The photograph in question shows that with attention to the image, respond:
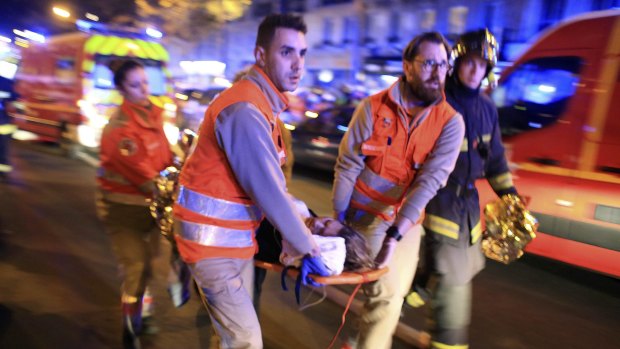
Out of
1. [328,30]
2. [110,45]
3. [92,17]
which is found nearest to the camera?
[110,45]

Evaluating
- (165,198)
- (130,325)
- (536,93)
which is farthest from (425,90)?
(536,93)

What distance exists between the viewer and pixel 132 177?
3.66 metres

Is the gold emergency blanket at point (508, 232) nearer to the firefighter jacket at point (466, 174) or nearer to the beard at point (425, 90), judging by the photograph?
the firefighter jacket at point (466, 174)

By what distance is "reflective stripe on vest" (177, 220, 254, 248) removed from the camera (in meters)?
2.36

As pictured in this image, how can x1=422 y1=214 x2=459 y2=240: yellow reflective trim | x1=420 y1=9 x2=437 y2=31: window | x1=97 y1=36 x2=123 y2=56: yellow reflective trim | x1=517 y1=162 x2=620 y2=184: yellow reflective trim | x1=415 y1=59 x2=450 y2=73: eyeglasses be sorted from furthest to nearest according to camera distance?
x1=420 y1=9 x2=437 y2=31: window, x1=97 y1=36 x2=123 y2=56: yellow reflective trim, x1=517 y1=162 x2=620 y2=184: yellow reflective trim, x1=422 y1=214 x2=459 y2=240: yellow reflective trim, x1=415 y1=59 x2=450 y2=73: eyeglasses

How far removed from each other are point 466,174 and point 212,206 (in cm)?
168

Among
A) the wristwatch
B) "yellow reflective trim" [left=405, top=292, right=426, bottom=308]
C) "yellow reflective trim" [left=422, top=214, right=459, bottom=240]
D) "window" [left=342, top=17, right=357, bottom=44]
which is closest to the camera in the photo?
the wristwatch

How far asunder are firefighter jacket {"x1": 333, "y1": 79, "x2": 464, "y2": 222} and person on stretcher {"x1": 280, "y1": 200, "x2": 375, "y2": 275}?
0.50 m

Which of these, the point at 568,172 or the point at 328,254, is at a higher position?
the point at 568,172

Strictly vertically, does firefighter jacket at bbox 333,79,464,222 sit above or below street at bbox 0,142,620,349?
above

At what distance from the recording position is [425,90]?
9.85 ft

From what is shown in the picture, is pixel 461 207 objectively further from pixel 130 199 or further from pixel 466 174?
pixel 130 199

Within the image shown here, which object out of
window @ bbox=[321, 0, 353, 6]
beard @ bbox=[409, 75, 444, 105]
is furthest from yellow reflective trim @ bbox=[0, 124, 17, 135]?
window @ bbox=[321, 0, 353, 6]

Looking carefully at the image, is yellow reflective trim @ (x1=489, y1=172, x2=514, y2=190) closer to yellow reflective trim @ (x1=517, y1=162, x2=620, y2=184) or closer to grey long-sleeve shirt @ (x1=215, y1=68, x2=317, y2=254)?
grey long-sleeve shirt @ (x1=215, y1=68, x2=317, y2=254)
